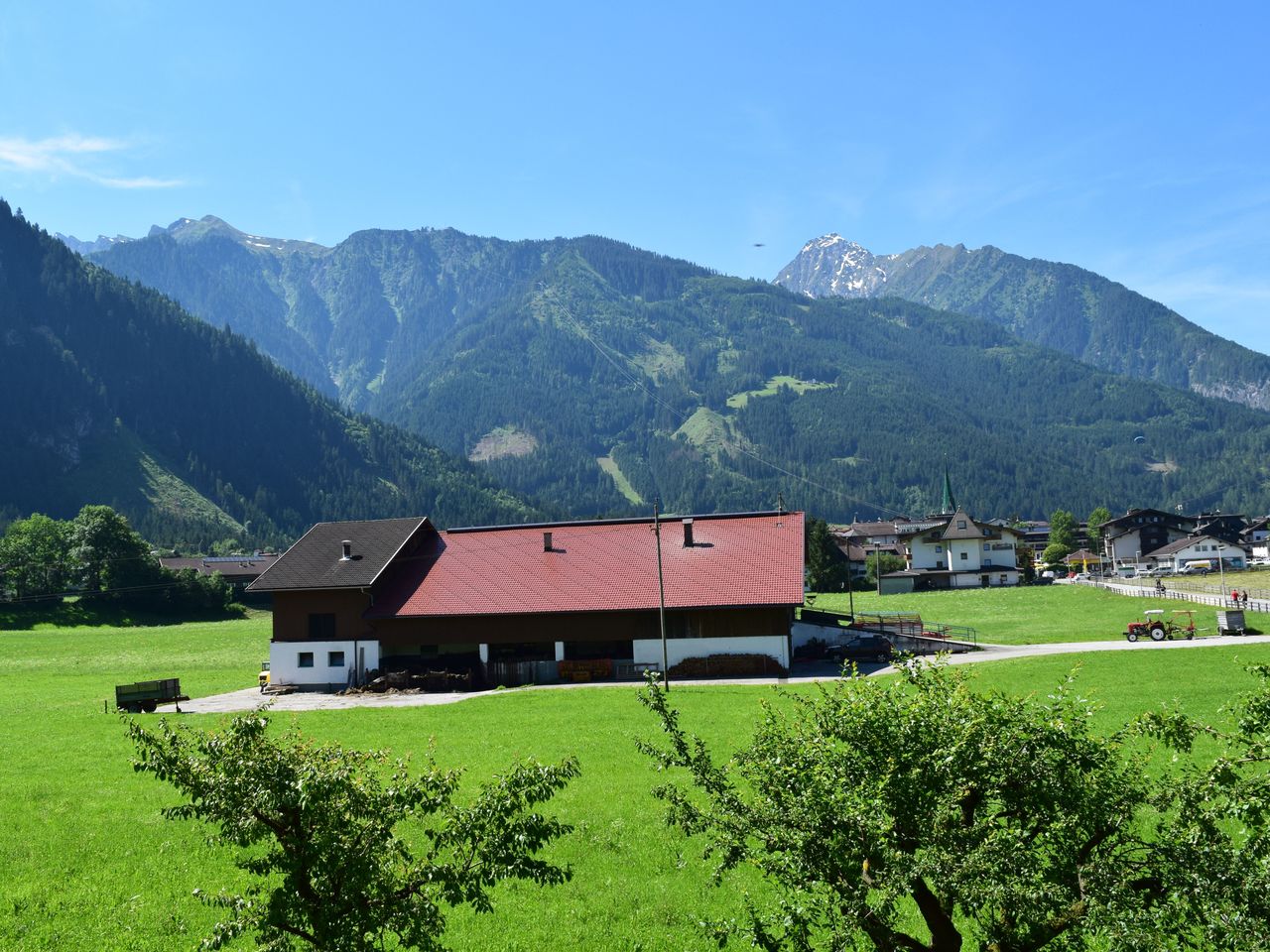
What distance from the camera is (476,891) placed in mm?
8047

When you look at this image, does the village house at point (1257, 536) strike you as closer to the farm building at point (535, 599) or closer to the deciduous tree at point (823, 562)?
the deciduous tree at point (823, 562)

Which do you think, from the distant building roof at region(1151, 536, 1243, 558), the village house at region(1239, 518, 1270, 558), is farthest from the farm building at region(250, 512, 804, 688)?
the village house at region(1239, 518, 1270, 558)

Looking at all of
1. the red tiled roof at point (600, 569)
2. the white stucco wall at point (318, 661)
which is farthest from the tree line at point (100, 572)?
the white stucco wall at point (318, 661)

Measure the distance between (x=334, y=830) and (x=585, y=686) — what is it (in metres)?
37.8

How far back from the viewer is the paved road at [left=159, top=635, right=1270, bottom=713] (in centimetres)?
4156

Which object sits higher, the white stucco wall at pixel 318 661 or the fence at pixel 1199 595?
the white stucco wall at pixel 318 661

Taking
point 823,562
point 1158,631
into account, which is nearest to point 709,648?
point 1158,631

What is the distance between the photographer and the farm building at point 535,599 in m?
48.6

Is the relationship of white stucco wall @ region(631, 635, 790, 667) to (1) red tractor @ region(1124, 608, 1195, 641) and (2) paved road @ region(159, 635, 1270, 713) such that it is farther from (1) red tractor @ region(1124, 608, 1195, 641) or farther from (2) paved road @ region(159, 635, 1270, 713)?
(1) red tractor @ region(1124, 608, 1195, 641)

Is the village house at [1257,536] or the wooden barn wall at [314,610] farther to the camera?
the village house at [1257,536]

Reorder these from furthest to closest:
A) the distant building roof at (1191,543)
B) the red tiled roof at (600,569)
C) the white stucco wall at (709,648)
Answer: the distant building roof at (1191,543) → the red tiled roof at (600,569) → the white stucco wall at (709,648)

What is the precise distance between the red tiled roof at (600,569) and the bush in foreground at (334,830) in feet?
131

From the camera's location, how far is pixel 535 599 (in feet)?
167

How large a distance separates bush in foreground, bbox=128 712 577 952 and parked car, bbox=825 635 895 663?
144 ft
